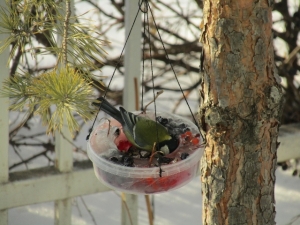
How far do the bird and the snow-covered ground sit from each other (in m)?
1.11

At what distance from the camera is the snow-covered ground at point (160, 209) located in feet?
7.94

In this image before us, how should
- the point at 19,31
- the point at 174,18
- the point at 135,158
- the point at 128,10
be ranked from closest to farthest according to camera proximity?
the point at 19,31 → the point at 135,158 → the point at 128,10 → the point at 174,18

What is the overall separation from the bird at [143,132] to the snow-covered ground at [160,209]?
3.63 ft

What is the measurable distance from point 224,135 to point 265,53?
8.2 inches

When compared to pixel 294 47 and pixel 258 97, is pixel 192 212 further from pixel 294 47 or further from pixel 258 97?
pixel 258 97

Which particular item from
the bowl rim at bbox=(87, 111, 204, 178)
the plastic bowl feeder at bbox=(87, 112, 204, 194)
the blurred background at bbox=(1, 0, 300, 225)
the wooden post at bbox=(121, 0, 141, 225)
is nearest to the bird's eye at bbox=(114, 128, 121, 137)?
the plastic bowl feeder at bbox=(87, 112, 204, 194)

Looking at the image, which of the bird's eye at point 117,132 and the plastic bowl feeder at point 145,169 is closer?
the plastic bowl feeder at point 145,169

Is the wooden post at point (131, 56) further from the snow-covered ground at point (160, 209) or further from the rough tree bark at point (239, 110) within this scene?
the rough tree bark at point (239, 110)

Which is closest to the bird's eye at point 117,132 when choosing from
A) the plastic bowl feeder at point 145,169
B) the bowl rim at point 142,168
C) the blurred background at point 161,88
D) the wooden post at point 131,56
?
the plastic bowl feeder at point 145,169

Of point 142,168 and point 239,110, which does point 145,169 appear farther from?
point 239,110

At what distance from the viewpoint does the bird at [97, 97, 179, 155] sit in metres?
1.35

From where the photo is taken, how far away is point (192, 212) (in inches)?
101

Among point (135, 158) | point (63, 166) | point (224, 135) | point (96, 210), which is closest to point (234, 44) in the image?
point (224, 135)

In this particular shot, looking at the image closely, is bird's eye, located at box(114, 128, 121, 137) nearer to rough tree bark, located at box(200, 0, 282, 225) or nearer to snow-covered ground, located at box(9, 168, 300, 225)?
rough tree bark, located at box(200, 0, 282, 225)
